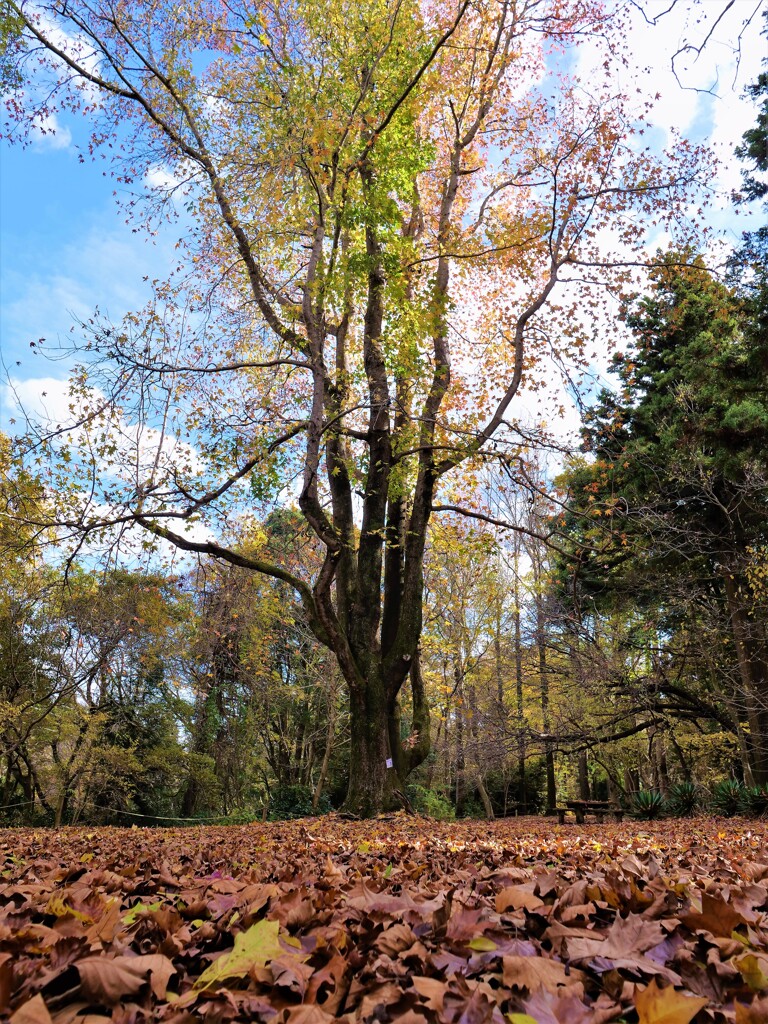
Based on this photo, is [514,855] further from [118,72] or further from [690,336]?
[690,336]

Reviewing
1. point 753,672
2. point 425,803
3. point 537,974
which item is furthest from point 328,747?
point 537,974

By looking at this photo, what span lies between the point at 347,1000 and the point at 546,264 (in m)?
10.8

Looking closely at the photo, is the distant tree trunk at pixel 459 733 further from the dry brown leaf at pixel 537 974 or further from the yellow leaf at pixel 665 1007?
the yellow leaf at pixel 665 1007

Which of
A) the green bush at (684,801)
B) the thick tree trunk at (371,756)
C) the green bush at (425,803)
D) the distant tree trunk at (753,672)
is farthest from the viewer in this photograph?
the green bush at (425,803)

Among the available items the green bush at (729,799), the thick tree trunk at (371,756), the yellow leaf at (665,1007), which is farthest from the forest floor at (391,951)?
the green bush at (729,799)

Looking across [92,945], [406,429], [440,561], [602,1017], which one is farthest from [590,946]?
[440,561]

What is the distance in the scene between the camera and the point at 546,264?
10.5 metres

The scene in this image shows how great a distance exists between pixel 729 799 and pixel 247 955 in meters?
14.1

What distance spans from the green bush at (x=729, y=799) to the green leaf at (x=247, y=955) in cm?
1365

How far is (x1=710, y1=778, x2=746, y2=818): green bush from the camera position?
12.4 m

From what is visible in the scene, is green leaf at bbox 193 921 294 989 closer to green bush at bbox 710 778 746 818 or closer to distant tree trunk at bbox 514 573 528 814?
distant tree trunk at bbox 514 573 528 814

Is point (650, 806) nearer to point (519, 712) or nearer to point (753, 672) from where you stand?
point (753, 672)

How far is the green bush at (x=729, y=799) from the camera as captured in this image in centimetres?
1240

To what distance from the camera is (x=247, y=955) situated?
55.3 inches
